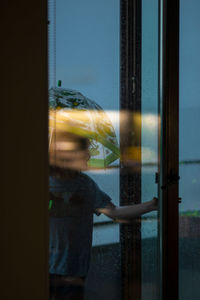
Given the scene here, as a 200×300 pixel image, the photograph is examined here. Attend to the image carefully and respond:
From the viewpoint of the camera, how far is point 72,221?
1.36 meters

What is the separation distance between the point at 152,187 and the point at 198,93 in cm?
61

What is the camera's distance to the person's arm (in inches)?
56.8

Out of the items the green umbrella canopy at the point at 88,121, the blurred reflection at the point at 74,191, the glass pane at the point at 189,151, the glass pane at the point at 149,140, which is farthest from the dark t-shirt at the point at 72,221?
the glass pane at the point at 189,151

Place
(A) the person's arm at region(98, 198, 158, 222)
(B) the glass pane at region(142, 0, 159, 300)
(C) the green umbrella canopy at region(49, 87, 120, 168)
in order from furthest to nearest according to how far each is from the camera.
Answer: (B) the glass pane at region(142, 0, 159, 300), (A) the person's arm at region(98, 198, 158, 222), (C) the green umbrella canopy at region(49, 87, 120, 168)

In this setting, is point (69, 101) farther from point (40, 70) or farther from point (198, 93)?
point (198, 93)

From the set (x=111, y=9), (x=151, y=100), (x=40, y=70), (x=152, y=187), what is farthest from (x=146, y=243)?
(x=111, y=9)

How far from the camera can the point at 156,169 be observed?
5.24 feet

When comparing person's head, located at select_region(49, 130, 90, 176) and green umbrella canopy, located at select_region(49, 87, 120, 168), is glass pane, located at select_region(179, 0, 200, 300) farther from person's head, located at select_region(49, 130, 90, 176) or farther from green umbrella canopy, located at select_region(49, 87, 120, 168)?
person's head, located at select_region(49, 130, 90, 176)

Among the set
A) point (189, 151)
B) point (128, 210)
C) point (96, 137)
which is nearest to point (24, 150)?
→ point (96, 137)

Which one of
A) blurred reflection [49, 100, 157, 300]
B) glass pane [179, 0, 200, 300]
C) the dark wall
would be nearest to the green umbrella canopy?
blurred reflection [49, 100, 157, 300]

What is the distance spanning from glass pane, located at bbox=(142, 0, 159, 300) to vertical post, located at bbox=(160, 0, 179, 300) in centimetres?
4

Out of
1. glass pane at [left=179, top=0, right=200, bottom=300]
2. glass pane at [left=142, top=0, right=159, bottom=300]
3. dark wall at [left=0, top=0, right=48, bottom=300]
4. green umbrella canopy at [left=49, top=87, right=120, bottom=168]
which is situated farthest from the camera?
glass pane at [left=179, top=0, right=200, bottom=300]

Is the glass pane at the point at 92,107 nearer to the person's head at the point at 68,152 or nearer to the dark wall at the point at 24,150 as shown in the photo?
the person's head at the point at 68,152

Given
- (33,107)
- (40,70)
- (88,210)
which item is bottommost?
(88,210)
